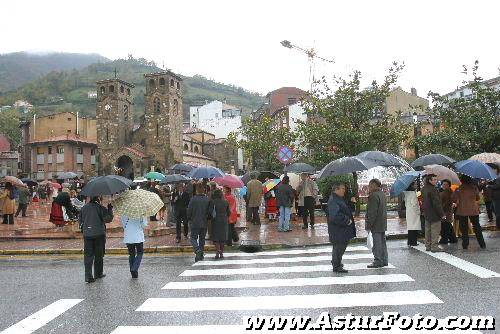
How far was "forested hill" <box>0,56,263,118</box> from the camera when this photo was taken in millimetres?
122062

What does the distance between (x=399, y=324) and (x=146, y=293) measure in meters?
4.04

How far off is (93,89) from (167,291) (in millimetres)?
134519

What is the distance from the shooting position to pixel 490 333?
17.4 feet

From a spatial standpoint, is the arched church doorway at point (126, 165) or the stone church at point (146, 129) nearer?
the stone church at point (146, 129)

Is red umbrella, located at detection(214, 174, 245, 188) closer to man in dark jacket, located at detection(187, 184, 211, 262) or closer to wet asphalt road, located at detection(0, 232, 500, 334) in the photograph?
man in dark jacket, located at detection(187, 184, 211, 262)

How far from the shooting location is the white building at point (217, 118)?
323 ft

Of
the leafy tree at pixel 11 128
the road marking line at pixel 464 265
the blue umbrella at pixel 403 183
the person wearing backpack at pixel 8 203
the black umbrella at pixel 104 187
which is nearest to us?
the road marking line at pixel 464 265

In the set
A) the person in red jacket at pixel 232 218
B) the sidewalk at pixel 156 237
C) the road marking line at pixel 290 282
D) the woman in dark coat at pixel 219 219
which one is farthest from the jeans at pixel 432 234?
the person in red jacket at pixel 232 218

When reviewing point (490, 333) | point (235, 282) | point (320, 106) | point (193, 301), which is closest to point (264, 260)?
point (235, 282)

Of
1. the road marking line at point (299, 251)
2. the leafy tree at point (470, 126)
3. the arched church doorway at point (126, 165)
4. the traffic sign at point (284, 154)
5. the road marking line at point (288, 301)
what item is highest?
the arched church doorway at point (126, 165)

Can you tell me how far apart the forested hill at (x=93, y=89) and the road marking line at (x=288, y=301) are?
350ft

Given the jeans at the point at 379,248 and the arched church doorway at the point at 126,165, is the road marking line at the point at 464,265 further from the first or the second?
the arched church doorway at the point at 126,165

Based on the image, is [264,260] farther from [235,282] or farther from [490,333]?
[490,333]
